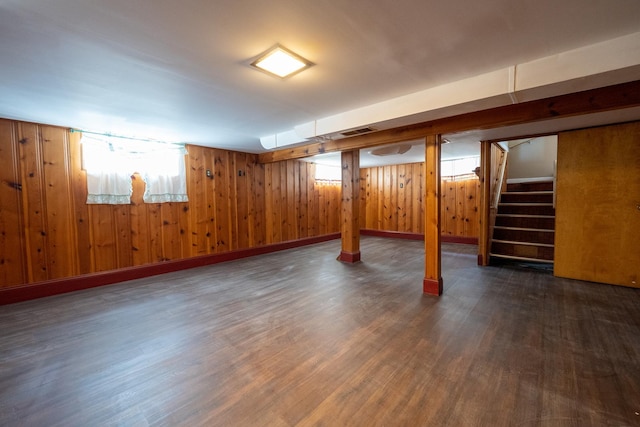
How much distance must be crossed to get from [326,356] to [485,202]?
393 cm

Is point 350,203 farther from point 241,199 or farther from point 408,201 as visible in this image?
point 408,201

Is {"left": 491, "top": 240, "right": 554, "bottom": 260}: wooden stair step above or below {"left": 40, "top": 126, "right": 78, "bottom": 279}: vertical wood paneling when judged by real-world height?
below

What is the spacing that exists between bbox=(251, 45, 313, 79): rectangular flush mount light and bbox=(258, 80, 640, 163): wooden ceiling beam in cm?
186

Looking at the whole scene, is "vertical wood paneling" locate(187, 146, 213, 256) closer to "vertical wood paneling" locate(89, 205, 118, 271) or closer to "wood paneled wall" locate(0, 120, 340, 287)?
"wood paneled wall" locate(0, 120, 340, 287)

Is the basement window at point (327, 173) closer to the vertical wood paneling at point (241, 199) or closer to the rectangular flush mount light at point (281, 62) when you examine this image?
the vertical wood paneling at point (241, 199)

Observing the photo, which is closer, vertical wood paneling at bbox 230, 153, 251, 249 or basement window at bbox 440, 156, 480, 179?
vertical wood paneling at bbox 230, 153, 251, 249

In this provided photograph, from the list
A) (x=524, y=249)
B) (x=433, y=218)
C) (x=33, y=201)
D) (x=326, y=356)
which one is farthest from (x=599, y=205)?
(x=33, y=201)

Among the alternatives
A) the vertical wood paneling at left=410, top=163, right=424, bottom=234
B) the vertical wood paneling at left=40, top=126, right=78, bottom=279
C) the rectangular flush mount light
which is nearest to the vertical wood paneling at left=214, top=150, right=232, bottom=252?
the vertical wood paneling at left=40, top=126, right=78, bottom=279

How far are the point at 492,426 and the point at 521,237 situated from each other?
441 centimetres

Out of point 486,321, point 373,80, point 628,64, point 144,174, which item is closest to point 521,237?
point 486,321

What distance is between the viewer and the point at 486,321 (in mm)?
2541

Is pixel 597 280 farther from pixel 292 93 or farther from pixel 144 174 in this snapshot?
pixel 144 174

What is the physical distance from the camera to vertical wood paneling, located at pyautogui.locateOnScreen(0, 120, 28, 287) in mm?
3150

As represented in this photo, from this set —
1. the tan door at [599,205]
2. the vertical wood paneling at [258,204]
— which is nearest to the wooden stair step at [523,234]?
the tan door at [599,205]
